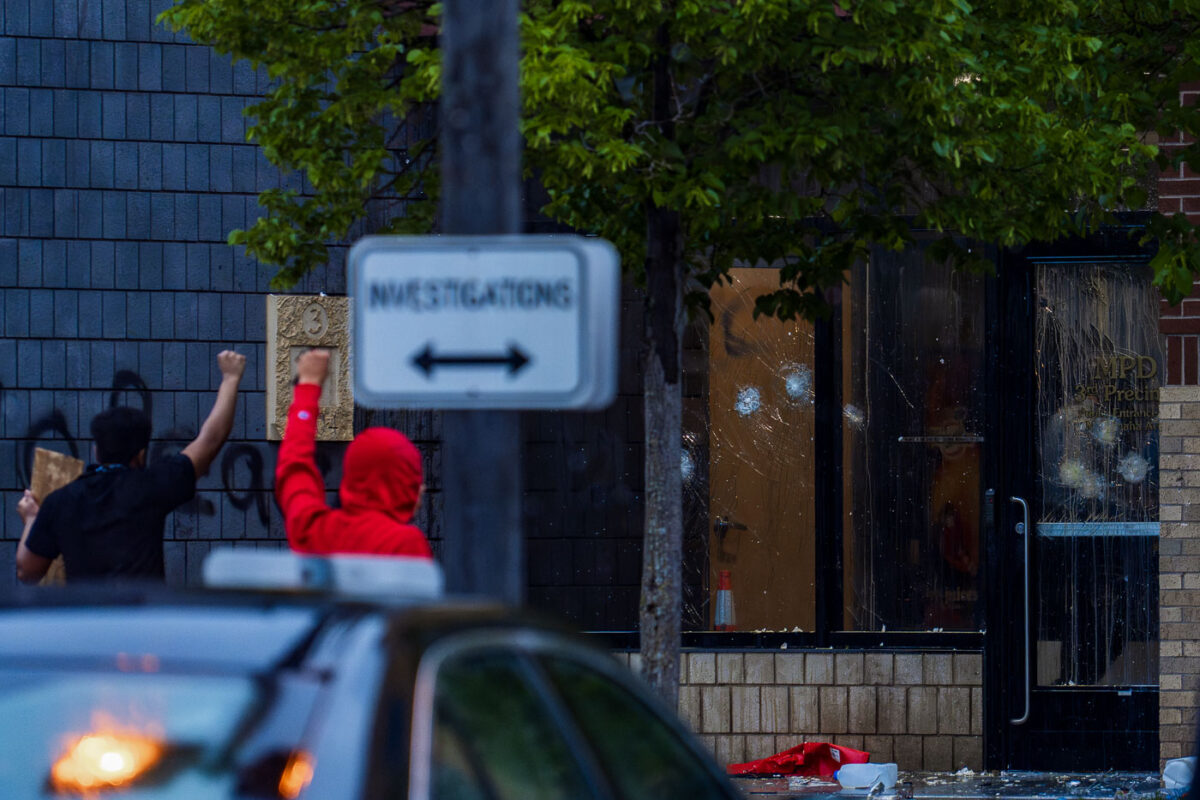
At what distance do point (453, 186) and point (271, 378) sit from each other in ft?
18.2

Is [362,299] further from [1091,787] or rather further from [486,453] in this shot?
[1091,787]

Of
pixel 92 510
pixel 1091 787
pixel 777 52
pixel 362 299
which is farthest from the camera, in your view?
pixel 1091 787

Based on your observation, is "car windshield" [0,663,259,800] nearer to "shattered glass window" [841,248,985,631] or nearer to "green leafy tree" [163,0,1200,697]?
"green leafy tree" [163,0,1200,697]

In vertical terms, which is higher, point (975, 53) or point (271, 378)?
point (975, 53)

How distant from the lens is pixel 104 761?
2391mm

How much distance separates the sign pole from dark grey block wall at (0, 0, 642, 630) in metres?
A: 5.50

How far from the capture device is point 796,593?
9930 millimetres

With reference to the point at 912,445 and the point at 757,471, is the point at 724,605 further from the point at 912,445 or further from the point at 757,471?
the point at 912,445

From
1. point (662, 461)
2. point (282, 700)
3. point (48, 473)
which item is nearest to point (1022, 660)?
point (662, 461)

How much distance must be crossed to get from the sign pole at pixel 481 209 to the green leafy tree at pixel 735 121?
1670mm

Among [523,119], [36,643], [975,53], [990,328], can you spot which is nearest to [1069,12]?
[975,53]

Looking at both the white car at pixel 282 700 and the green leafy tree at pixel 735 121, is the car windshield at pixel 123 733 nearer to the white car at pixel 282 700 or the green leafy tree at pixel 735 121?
the white car at pixel 282 700

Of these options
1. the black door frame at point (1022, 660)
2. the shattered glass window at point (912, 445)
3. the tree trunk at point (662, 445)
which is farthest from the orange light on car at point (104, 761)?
the black door frame at point (1022, 660)

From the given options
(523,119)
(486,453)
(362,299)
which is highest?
(523,119)
